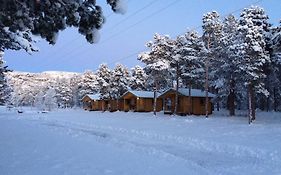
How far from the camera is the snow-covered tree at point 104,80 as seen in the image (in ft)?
227

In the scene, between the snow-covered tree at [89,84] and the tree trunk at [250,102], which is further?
the snow-covered tree at [89,84]

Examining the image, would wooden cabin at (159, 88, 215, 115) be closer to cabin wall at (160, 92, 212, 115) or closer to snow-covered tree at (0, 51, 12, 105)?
cabin wall at (160, 92, 212, 115)

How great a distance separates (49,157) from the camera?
490 inches

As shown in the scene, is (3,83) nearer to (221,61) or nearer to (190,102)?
(190,102)

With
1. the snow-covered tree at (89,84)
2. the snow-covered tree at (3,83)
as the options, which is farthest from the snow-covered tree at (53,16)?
the snow-covered tree at (89,84)

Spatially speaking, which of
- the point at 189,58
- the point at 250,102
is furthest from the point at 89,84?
the point at 250,102

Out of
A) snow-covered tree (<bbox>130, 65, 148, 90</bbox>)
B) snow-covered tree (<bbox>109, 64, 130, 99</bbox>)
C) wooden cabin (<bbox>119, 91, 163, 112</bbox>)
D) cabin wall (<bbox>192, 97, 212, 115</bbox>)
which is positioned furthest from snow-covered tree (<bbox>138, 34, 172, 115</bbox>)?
snow-covered tree (<bbox>130, 65, 148, 90</bbox>)

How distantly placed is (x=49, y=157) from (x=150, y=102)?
52.2 meters

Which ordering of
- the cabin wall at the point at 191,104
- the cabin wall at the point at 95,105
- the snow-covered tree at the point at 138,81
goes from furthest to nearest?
the cabin wall at the point at 95,105
the snow-covered tree at the point at 138,81
the cabin wall at the point at 191,104

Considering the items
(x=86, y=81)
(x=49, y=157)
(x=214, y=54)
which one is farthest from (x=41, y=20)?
(x=86, y=81)

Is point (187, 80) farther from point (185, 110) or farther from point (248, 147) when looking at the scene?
point (248, 147)

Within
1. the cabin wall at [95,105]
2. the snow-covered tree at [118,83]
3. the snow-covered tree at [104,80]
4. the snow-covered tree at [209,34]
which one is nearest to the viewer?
the snow-covered tree at [209,34]

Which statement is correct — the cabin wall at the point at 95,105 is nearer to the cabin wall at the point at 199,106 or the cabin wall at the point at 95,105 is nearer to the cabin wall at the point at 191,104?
the cabin wall at the point at 191,104

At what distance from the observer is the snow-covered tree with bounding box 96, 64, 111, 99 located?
227 ft
